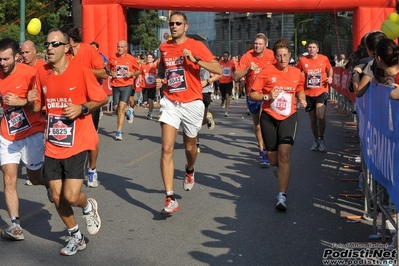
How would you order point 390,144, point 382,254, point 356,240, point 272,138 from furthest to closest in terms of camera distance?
point 272,138, point 356,240, point 382,254, point 390,144

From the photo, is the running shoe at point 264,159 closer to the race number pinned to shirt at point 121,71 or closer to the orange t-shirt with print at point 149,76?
the race number pinned to shirt at point 121,71

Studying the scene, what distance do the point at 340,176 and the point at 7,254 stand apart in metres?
Result: 5.56

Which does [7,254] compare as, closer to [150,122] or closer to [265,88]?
[265,88]

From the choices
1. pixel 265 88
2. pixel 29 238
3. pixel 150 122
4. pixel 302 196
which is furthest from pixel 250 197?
pixel 150 122

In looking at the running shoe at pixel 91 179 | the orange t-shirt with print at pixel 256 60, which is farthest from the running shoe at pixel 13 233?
the orange t-shirt with print at pixel 256 60

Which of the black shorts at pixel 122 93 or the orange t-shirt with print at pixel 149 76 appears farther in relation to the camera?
the orange t-shirt with print at pixel 149 76

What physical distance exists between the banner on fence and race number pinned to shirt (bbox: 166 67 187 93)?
6.45ft

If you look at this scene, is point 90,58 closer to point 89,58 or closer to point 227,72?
point 89,58

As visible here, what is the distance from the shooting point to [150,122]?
2039 cm

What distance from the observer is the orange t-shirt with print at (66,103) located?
250 inches

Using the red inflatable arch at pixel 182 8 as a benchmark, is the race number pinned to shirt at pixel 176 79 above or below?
below

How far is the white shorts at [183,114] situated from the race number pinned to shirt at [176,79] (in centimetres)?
16

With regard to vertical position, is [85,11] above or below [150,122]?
above

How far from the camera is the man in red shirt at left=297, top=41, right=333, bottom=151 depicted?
13.6 m
